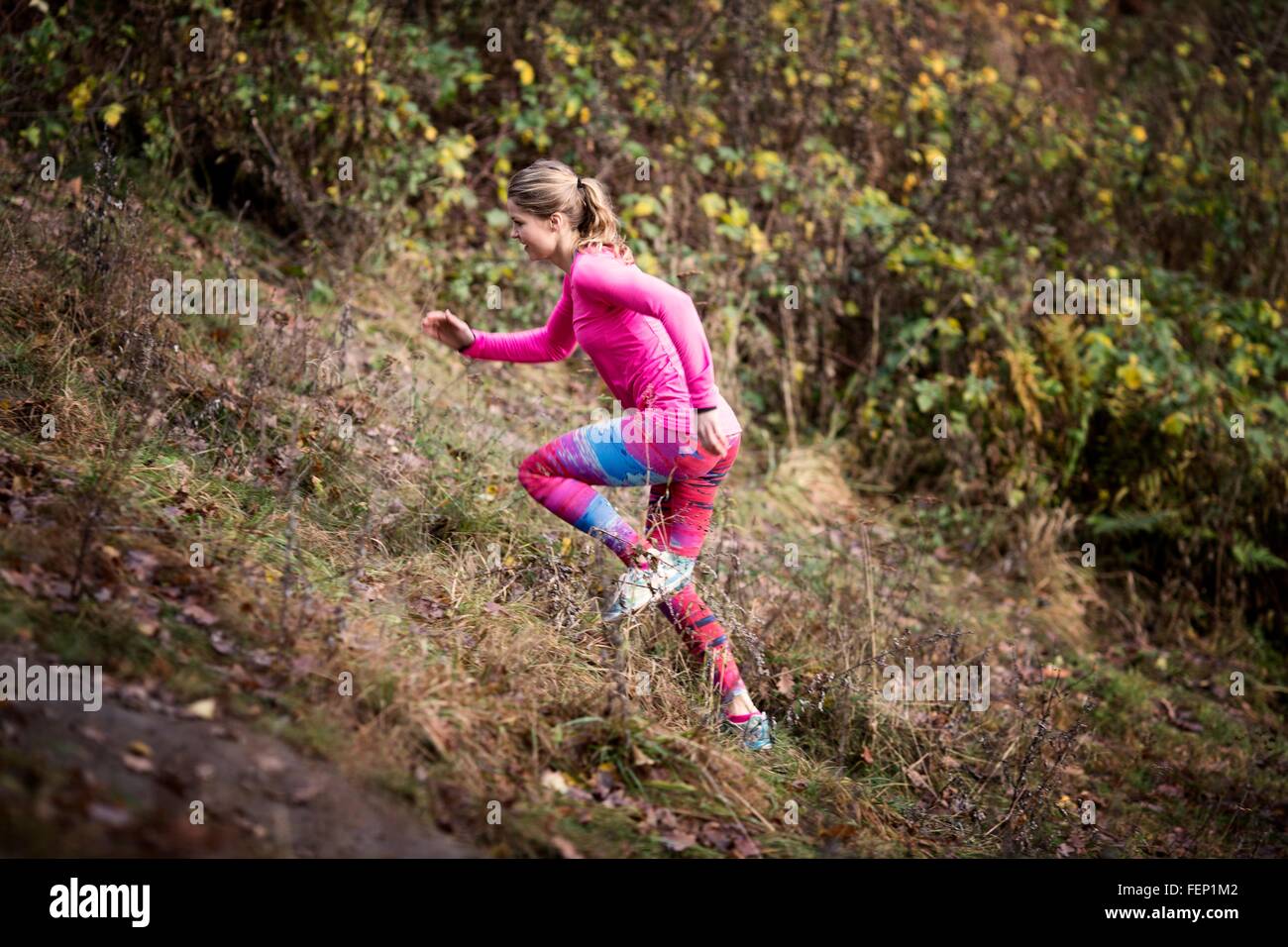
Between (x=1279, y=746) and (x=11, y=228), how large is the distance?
24.1 feet

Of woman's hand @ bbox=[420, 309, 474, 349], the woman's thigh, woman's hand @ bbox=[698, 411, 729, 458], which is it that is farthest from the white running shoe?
woman's hand @ bbox=[420, 309, 474, 349]

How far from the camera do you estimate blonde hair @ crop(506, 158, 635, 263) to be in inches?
157

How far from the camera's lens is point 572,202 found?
13.2ft

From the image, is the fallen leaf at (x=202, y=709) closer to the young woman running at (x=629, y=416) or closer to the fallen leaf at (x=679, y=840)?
the young woman running at (x=629, y=416)

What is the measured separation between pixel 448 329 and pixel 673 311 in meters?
1.07

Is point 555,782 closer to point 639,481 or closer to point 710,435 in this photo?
point 639,481

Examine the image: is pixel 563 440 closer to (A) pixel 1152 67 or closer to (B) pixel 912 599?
(B) pixel 912 599

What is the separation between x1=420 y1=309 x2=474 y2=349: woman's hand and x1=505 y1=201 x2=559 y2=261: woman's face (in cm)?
48

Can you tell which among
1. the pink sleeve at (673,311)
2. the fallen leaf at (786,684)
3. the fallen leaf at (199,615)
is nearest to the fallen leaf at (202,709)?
the fallen leaf at (199,615)

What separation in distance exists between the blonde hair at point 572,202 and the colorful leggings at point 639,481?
2.15ft

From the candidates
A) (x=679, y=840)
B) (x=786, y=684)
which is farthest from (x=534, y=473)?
(x=786, y=684)

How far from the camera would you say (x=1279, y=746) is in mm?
6340

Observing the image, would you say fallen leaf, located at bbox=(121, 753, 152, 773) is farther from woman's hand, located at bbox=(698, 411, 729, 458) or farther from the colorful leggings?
woman's hand, located at bbox=(698, 411, 729, 458)

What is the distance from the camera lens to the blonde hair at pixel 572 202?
4.00 metres
